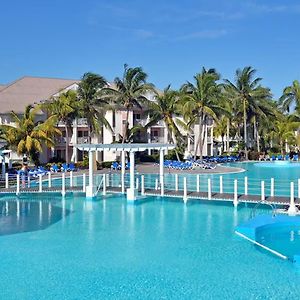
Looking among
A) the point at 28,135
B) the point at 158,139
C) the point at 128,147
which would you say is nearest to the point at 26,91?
the point at 28,135

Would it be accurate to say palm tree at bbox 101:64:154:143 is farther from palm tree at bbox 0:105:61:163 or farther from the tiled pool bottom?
the tiled pool bottom

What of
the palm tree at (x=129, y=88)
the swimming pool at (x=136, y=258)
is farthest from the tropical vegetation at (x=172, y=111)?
the swimming pool at (x=136, y=258)

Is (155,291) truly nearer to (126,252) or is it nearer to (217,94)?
(126,252)

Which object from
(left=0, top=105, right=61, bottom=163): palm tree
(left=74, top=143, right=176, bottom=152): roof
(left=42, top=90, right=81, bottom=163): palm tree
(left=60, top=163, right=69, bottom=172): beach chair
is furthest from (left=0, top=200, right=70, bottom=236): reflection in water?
(left=42, top=90, right=81, bottom=163): palm tree

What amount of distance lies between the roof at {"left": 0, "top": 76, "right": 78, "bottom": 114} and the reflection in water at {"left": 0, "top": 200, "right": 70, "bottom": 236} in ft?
72.9

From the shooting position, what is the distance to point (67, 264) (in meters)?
11.0

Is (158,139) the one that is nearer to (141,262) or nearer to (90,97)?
(90,97)

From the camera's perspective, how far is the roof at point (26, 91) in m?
41.5

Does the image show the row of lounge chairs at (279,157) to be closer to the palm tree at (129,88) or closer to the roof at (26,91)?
the palm tree at (129,88)

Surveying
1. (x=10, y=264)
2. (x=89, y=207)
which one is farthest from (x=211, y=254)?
(x=89, y=207)

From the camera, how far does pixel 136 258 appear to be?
11484mm

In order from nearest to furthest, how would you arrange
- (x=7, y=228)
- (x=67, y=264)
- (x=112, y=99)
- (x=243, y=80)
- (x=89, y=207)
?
1. (x=67, y=264)
2. (x=7, y=228)
3. (x=89, y=207)
4. (x=112, y=99)
5. (x=243, y=80)

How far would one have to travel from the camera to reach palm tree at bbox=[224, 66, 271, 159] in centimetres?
5034

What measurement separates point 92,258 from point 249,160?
4278 cm
